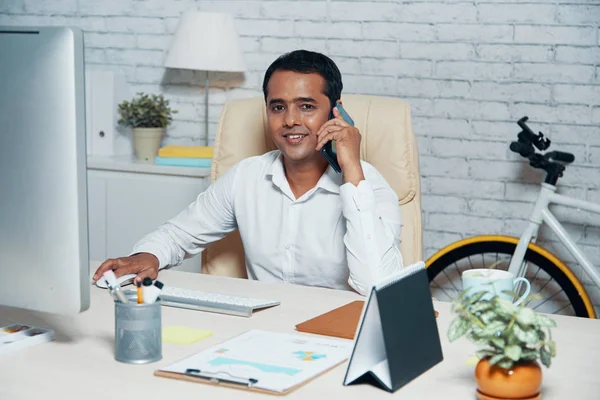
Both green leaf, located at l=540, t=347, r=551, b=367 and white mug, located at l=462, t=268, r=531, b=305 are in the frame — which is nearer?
green leaf, located at l=540, t=347, r=551, b=367

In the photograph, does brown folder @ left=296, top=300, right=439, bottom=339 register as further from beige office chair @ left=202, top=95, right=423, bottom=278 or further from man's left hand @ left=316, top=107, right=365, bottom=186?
beige office chair @ left=202, top=95, right=423, bottom=278

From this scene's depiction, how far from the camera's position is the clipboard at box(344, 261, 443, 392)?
3.67 ft

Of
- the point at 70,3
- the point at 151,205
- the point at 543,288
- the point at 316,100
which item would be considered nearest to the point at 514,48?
the point at 543,288

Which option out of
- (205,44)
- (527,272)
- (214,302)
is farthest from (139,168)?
(214,302)

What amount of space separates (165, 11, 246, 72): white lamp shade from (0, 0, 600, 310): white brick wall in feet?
0.71

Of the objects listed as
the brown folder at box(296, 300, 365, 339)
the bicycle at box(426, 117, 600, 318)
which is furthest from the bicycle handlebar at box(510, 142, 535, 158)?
the brown folder at box(296, 300, 365, 339)

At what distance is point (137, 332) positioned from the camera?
1.20 metres

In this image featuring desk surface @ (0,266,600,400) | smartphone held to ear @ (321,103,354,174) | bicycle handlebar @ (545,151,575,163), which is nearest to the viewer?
desk surface @ (0,266,600,400)

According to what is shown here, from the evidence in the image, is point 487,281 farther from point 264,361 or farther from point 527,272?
point 527,272

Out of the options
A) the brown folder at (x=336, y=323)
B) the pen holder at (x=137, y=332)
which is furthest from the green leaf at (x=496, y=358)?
the pen holder at (x=137, y=332)

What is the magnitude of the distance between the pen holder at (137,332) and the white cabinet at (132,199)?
179 centimetres

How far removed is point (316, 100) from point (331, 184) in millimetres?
219

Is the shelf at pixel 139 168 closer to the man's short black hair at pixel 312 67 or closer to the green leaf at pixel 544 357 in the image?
the man's short black hair at pixel 312 67

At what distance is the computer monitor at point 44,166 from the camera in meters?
1.04
